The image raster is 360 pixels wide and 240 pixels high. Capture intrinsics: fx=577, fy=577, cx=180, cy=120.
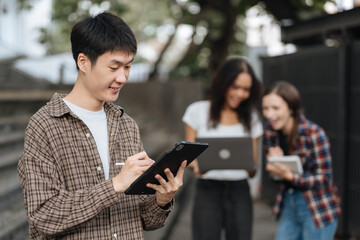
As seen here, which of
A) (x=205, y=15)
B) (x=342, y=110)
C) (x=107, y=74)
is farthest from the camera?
(x=205, y=15)

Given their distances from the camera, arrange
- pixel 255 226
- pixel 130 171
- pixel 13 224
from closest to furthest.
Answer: pixel 130 171 < pixel 13 224 < pixel 255 226

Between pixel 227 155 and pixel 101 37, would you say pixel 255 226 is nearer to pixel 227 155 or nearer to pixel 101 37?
pixel 227 155

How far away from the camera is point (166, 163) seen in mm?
2180

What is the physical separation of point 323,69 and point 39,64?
15923 millimetres

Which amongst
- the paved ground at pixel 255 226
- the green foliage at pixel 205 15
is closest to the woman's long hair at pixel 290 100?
the paved ground at pixel 255 226

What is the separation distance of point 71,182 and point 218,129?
2.36 m

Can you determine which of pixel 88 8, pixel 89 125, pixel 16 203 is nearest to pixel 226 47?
pixel 88 8

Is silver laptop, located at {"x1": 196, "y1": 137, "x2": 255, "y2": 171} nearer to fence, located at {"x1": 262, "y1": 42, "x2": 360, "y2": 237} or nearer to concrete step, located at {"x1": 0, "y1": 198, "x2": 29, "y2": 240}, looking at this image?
concrete step, located at {"x1": 0, "y1": 198, "x2": 29, "y2": 240}

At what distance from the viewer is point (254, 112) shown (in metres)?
4.53

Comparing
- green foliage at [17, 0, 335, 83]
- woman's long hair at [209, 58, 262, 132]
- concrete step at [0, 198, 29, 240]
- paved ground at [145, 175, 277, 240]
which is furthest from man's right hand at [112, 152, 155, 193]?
green foliage at [17, 0, 335, 83]

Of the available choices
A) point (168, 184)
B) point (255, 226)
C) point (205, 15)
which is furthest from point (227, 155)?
point (205, 15)

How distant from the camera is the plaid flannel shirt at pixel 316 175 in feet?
13.4

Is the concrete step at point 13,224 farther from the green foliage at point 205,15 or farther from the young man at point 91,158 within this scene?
the green foliage at point 205,15

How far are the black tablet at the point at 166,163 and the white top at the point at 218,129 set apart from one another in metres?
2.07
